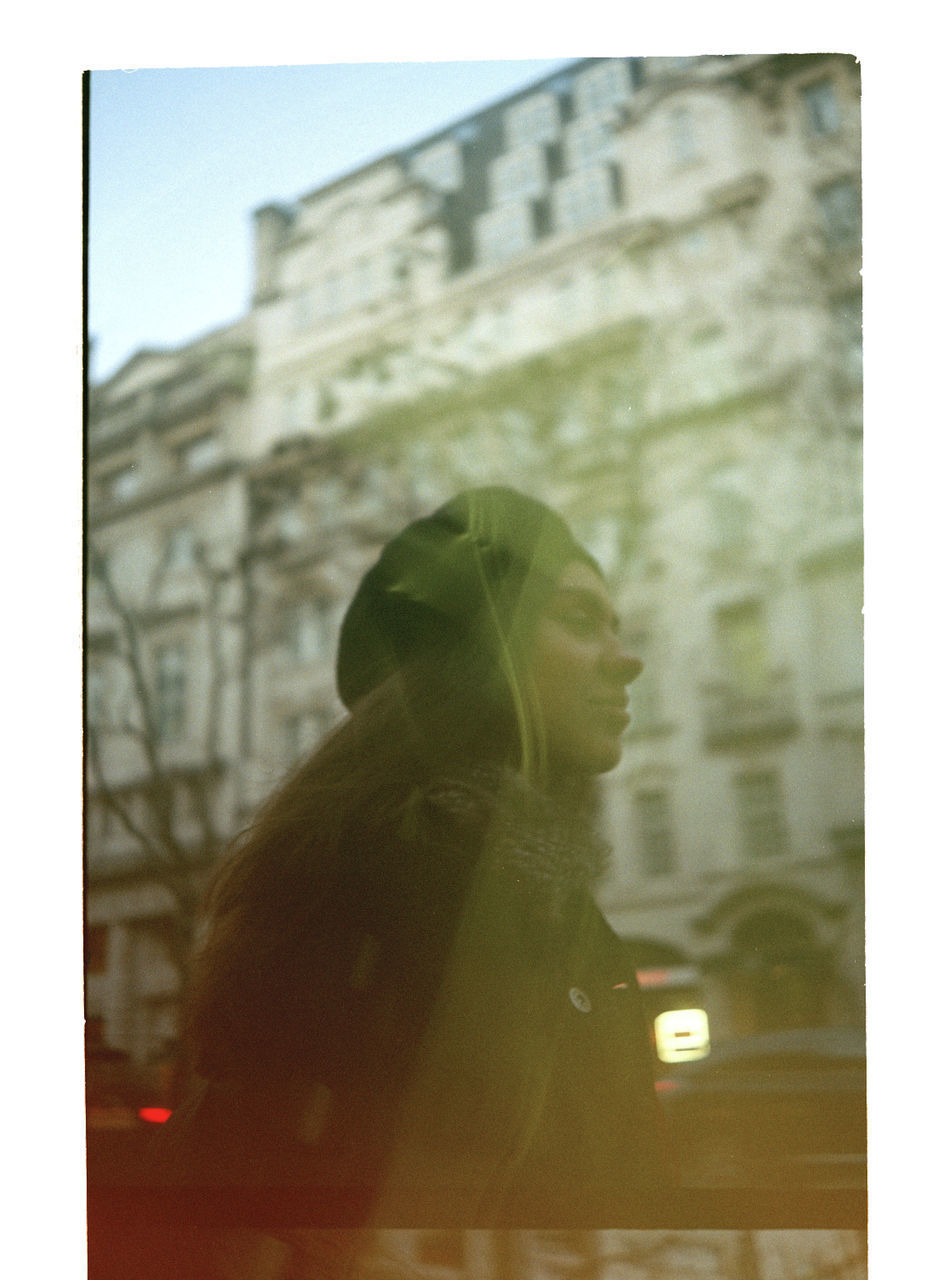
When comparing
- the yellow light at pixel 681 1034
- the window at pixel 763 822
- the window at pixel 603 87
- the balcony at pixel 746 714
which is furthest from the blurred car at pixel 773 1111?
the window at pixel 603 87

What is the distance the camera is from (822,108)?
158 cm

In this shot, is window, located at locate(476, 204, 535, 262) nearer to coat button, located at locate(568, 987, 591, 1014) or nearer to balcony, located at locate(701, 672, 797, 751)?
balcony, located at locate(701, 672, 797, 751)

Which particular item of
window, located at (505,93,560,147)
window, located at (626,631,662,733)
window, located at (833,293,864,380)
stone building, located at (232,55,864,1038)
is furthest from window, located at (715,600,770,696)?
window, located at (505,93,560,147)

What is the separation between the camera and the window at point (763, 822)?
140 cm

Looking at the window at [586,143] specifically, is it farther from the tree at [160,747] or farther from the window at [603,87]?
the tree at [160,747]

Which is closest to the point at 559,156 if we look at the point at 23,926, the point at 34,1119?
the point at 23,926

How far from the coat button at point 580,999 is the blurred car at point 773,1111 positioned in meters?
0.15

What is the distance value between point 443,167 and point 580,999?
1375mm

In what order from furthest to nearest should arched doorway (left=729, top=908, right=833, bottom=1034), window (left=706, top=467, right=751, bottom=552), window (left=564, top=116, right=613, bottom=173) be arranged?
window (left=564, top=116, right=613, bottom=173) → window (left=706, top=467, right=751, bottom=552) → arched doorway (left=729, top=908, right=833, bottom=1034)

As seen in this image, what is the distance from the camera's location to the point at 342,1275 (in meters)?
1.46

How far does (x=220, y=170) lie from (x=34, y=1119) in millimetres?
1630

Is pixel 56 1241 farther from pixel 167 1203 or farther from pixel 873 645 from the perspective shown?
pixel 873 645

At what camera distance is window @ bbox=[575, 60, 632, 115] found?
63.2 inches

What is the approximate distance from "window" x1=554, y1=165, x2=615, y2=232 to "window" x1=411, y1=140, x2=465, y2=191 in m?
0.17
